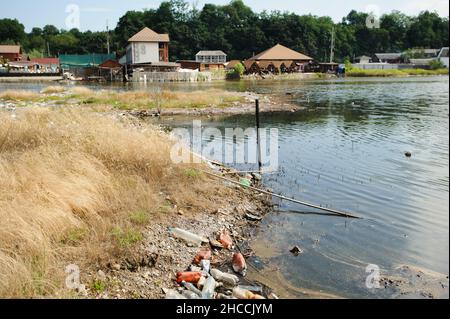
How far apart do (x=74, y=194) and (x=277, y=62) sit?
84286 millimetres

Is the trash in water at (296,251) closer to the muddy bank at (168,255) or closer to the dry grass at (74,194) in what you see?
the muddy bank at (168,255)

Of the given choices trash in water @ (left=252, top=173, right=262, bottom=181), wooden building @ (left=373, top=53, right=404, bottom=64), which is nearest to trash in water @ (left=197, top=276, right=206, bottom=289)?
trash in water @ (left=252, top=173, right=262, bottom=181)

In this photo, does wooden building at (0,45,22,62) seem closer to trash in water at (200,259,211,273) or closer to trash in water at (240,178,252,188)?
trash in water at (240,178,252,188)

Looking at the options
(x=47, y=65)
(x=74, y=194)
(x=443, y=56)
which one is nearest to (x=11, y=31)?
(x=47, y=65)

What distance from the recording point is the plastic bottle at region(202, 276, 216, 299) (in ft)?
18.2

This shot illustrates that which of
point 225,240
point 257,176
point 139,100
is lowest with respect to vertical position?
point 225,240

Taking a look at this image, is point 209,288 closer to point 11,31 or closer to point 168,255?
point 168,255

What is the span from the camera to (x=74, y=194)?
23.7ft

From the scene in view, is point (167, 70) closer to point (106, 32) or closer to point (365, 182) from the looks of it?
point (106, 32)

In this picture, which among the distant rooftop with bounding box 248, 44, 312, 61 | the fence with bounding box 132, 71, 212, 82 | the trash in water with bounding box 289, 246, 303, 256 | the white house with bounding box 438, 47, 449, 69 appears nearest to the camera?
the trash in water with bounding box 289, 246, 303, 256

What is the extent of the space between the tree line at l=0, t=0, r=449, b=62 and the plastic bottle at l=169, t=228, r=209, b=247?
313ft

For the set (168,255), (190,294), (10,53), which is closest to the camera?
(190,294)

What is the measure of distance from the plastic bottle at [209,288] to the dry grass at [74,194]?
1.37 m

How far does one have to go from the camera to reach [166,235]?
7184 millimetres
